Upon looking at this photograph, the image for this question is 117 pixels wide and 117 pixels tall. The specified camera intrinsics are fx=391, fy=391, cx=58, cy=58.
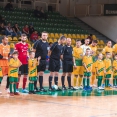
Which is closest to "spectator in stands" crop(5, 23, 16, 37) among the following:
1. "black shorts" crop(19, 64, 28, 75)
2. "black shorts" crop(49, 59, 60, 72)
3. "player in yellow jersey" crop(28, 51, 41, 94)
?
"black shorts" crop(49, 59, 60, 72)

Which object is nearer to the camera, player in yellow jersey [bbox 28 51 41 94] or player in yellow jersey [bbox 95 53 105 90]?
player in yellow jersey [bbox 28 51 41 94]

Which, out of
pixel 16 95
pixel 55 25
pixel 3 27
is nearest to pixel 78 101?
pixel 16 95

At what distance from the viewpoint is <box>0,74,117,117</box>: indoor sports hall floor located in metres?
8.46

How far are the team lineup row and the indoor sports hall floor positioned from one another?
0.58 metres

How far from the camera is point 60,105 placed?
31.5ft

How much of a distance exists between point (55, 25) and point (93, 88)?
12.8 m

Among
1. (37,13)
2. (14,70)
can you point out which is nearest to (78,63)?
(14,70)

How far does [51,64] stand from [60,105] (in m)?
2.88

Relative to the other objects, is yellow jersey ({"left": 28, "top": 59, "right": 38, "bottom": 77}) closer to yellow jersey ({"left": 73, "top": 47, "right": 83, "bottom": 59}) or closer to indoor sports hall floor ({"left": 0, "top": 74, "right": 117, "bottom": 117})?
indoor sports hall floor ({"left": 0, "top": 74, "right": 117, "bottom": 117})

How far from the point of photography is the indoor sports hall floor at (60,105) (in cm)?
846

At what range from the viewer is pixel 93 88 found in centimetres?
1378

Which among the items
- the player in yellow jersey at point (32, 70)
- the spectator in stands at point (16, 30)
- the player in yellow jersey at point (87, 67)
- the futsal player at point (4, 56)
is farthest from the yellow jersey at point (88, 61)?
the spectator in stands at point (16, 30)

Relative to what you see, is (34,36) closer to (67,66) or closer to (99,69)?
(99,69)

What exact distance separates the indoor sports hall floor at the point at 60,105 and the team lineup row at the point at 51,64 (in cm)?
58
